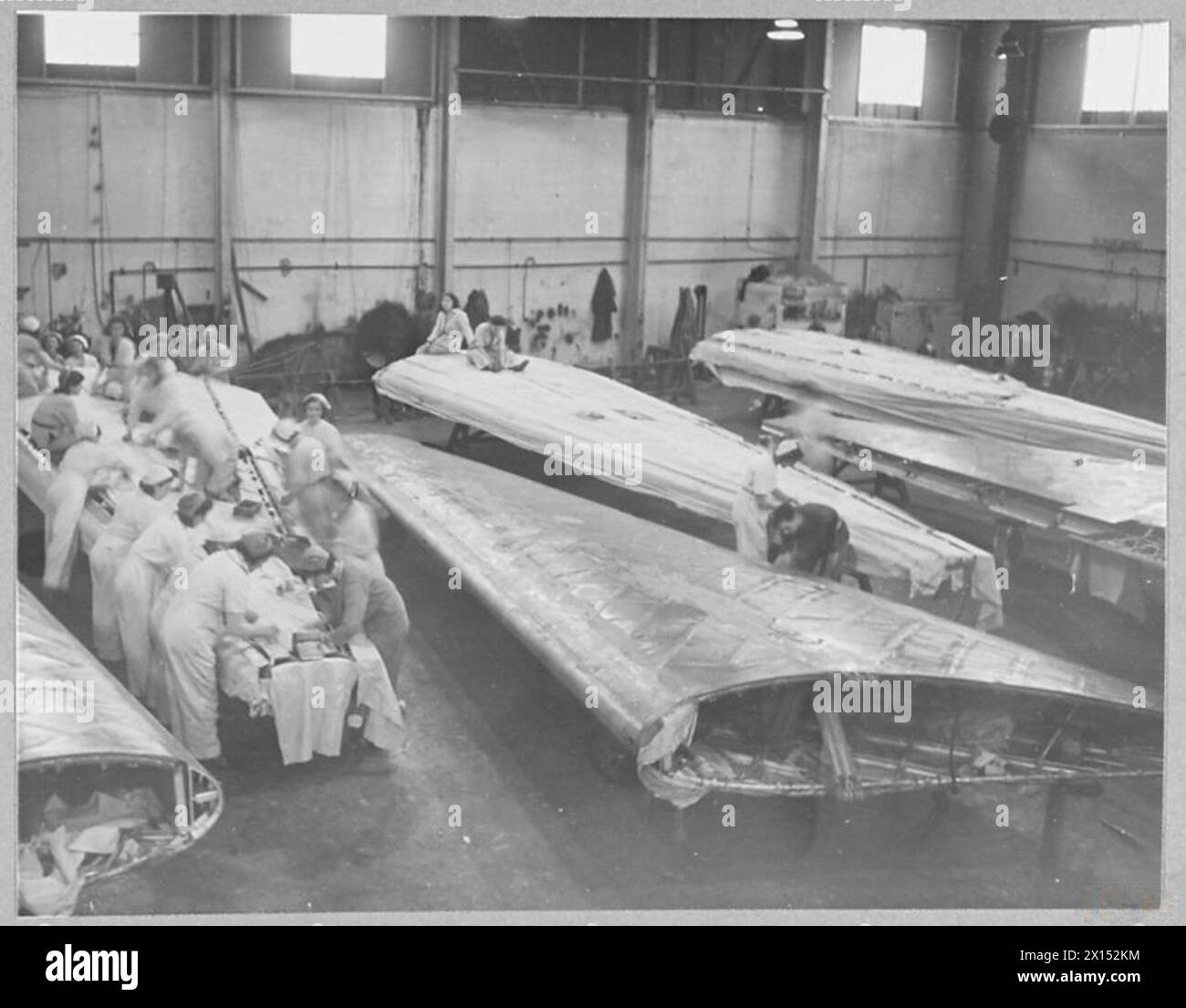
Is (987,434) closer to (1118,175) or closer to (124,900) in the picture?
(1118,175)

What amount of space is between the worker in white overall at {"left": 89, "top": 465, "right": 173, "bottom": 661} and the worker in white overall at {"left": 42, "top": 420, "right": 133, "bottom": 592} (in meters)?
0.09

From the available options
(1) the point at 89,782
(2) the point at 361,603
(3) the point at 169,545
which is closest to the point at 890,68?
(2) the point at 361,603

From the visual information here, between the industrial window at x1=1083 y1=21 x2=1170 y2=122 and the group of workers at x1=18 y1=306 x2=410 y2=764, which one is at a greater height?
the industrial window at x1=1083 y1=21 x2=1170 y2=122

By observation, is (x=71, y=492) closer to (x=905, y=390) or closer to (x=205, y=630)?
(x=205, y=630)

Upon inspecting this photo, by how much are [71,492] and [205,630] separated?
0.89 metres

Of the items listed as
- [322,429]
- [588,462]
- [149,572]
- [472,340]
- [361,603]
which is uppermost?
[472,340]

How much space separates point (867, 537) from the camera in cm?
617

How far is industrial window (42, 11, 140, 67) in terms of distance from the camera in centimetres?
536

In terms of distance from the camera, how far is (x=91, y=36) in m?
5.41

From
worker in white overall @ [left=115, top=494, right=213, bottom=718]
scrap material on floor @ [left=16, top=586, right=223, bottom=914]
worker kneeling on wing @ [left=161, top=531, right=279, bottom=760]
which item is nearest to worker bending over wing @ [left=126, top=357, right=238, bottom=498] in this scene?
worker in white overall @ [left=115, top=494, right=213, bottom=718]

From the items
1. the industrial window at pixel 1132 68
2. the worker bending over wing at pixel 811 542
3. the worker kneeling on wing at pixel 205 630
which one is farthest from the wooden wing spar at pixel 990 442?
the worker kneeling on wing at pixel 205 630

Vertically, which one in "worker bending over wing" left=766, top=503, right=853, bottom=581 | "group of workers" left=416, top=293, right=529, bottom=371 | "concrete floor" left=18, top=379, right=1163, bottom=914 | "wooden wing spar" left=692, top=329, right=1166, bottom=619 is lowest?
"concrete floor" left=18, top=379, right=1163, bottom=914

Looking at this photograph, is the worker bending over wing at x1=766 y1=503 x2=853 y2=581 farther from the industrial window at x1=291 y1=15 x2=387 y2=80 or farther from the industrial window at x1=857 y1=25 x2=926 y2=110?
the industrial window at x1=291 y1=15 x2=387 y2=80
